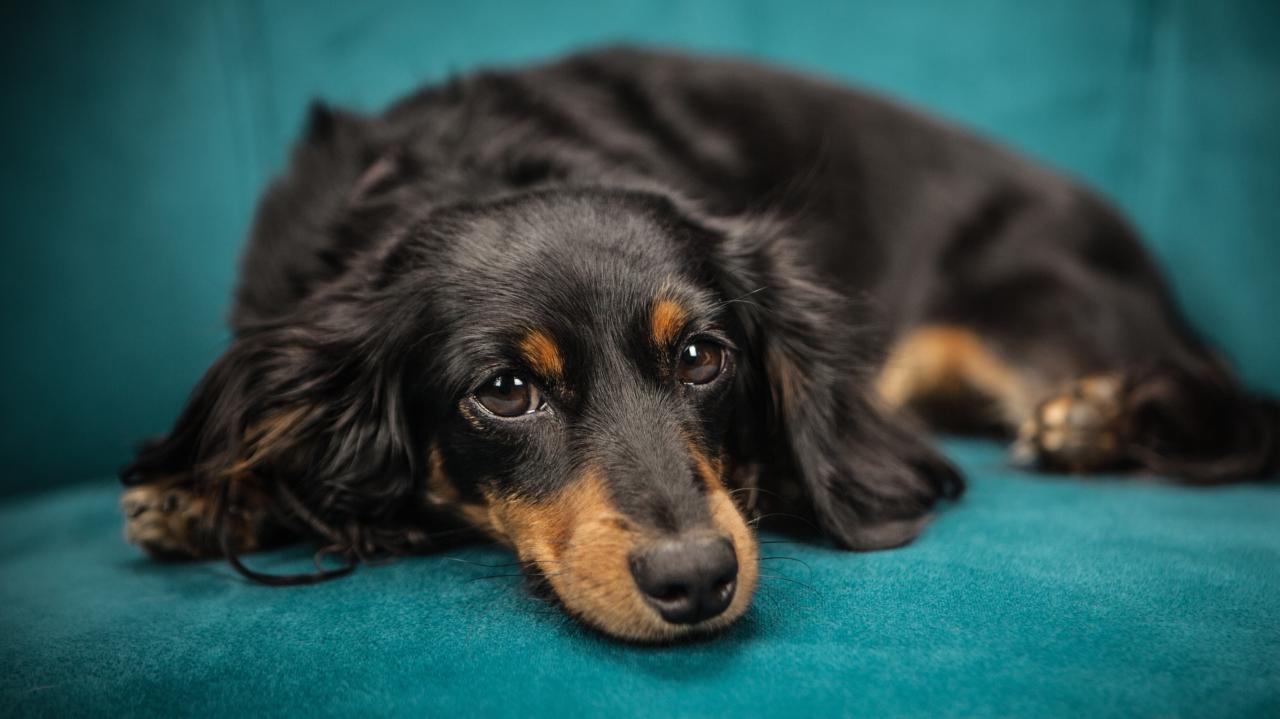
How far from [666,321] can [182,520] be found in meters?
1.05

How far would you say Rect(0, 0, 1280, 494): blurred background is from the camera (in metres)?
2.69

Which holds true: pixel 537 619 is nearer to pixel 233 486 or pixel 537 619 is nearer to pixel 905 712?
pixel 905 712

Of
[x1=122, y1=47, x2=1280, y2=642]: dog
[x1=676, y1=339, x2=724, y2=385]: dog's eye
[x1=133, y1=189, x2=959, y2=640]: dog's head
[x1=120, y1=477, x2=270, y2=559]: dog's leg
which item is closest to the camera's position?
[x1=133, y1=189, x2=959, y2=640]: dog's head

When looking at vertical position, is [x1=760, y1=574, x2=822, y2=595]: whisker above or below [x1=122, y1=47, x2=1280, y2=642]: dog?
below

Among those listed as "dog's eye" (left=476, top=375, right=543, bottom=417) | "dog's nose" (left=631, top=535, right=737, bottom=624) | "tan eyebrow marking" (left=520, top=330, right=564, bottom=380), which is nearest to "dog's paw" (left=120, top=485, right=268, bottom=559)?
"dog's eye" (left=476, top=375, right=543, bottom=417)

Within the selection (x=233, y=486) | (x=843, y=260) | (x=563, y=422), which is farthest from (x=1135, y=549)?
(x=233, y=486)

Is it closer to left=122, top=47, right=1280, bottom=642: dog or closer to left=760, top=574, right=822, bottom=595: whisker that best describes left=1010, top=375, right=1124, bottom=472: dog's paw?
left=122, top=47, right=1280, bottom=642: dog

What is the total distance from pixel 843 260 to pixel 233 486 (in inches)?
72.4

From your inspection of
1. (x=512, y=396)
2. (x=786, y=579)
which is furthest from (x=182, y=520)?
(x=786, y=579)

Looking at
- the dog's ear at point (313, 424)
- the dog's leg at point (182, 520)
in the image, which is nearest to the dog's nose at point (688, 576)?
the dog's ear at point (313, 424)

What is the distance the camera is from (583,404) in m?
1.55

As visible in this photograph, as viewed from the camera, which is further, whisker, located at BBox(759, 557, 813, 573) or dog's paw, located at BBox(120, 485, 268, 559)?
dog's paw, located at BBox(120, 485, 268, 559)

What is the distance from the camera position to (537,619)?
4.49ft

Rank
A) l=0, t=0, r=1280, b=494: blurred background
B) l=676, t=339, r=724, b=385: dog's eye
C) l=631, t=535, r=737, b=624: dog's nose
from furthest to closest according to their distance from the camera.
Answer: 1. l=0, t=0, r=1280, b=494: blurred background
2. l=676, t=339, r=724, b=385: dog's eye
3. l=631, t=535, r=737, b=624: dog's nose
